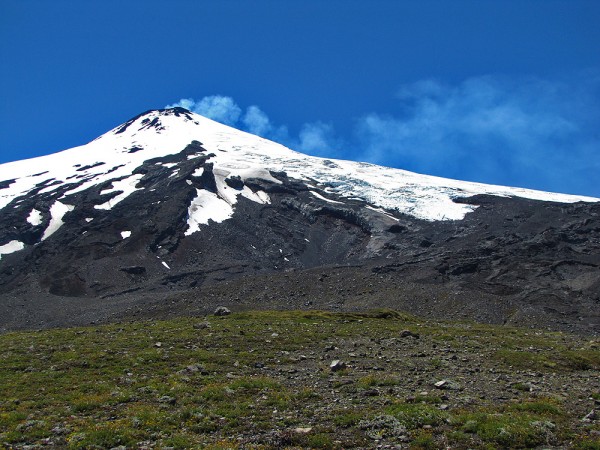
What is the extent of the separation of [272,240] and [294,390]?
8830 centimetres

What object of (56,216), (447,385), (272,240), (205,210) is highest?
(205,210)

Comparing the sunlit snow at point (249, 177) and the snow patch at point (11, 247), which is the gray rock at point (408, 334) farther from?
the snow patch at point (11, 247)

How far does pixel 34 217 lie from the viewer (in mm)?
121875

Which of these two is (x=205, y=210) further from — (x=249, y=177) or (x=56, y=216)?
(x=56, y=216)

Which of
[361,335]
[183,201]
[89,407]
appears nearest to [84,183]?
[183,201]

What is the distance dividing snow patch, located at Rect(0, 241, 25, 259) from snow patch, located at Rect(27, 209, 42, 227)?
694 centimetres

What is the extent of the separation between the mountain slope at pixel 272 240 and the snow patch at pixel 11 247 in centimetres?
23

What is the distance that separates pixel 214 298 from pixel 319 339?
116 feet

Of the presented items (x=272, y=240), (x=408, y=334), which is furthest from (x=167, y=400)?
(x=272, y=240)

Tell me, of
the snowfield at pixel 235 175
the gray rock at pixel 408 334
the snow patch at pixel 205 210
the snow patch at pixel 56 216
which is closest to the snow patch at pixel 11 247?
the snowfield at pixel 235 175

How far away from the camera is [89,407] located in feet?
64.8

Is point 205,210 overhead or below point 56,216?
overhead

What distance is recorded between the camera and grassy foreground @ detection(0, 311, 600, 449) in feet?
52.6

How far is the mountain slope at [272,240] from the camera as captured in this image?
70.1 m
